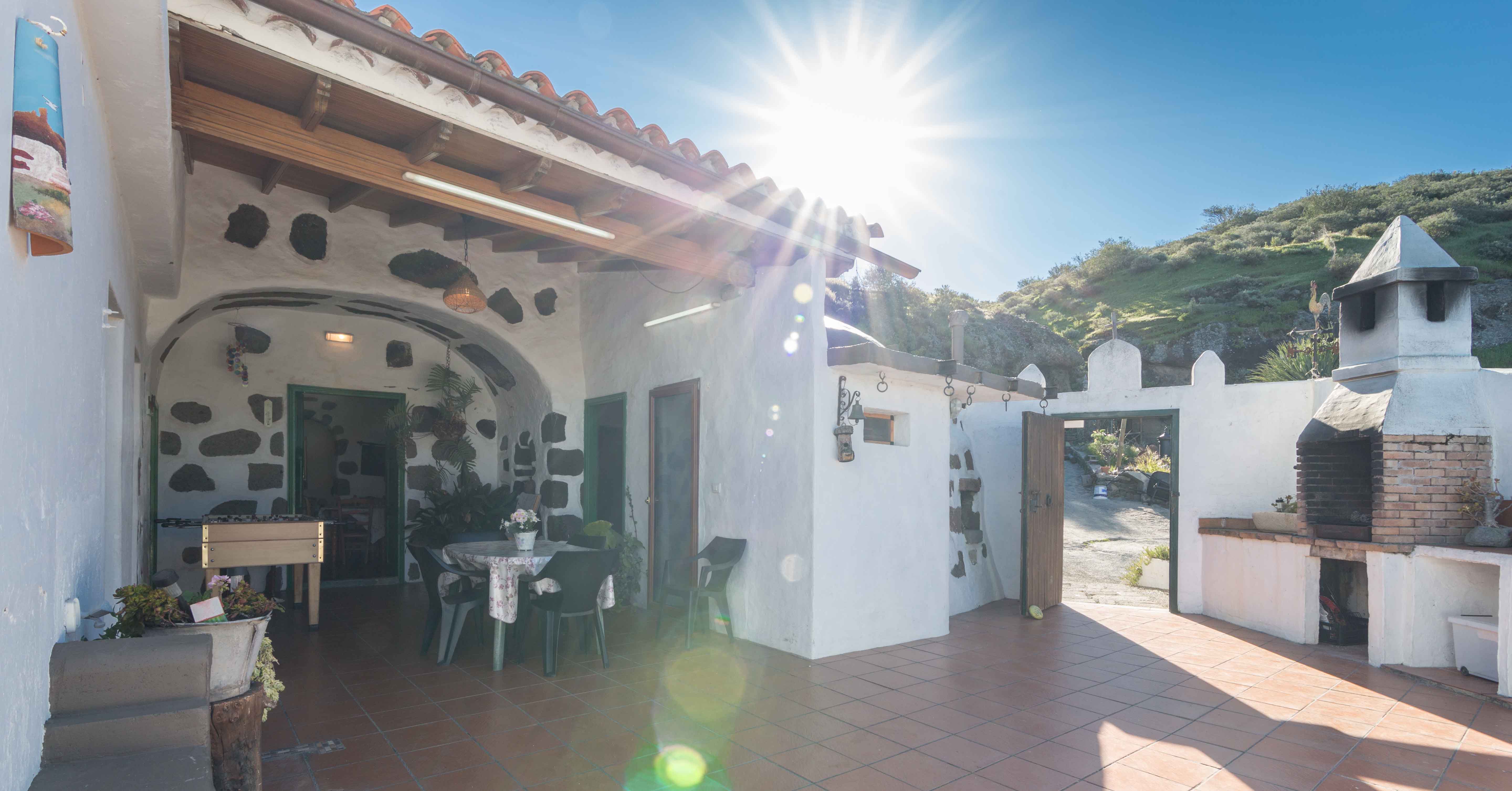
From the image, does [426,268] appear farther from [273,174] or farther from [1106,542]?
[1106,542]

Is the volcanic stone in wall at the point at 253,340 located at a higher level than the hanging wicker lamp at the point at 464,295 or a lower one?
lower

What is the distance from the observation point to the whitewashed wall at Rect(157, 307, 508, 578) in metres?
6.75

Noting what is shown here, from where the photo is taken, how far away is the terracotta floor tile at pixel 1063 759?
10.6 ft

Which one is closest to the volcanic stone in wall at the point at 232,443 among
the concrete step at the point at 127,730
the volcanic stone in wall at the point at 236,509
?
the volcanic stone in wall at the point at 236,509

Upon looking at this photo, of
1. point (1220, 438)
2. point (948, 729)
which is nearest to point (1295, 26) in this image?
point (1220, 438)

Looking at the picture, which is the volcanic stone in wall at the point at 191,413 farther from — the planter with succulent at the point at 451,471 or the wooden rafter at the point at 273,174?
the wooden rafter at the point at 273,174

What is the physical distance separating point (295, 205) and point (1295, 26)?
15439mm

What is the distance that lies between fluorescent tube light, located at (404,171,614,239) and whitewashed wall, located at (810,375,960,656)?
1820mm

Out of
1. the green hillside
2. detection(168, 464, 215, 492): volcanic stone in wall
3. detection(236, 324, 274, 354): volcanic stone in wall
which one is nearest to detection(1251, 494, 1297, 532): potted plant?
detection(236, 324, 274, 354): volcanic stone in wall

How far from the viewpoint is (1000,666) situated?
4.98m

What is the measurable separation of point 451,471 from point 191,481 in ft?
7.44

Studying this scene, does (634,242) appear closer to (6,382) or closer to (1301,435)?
(6,382)

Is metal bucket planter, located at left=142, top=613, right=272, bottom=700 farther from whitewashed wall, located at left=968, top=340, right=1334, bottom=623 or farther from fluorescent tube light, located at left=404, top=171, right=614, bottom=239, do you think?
whitewashed wall, located at left=968, top=340, right=1334, bottom=623

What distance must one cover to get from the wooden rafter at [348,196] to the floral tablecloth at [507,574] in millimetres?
2496
